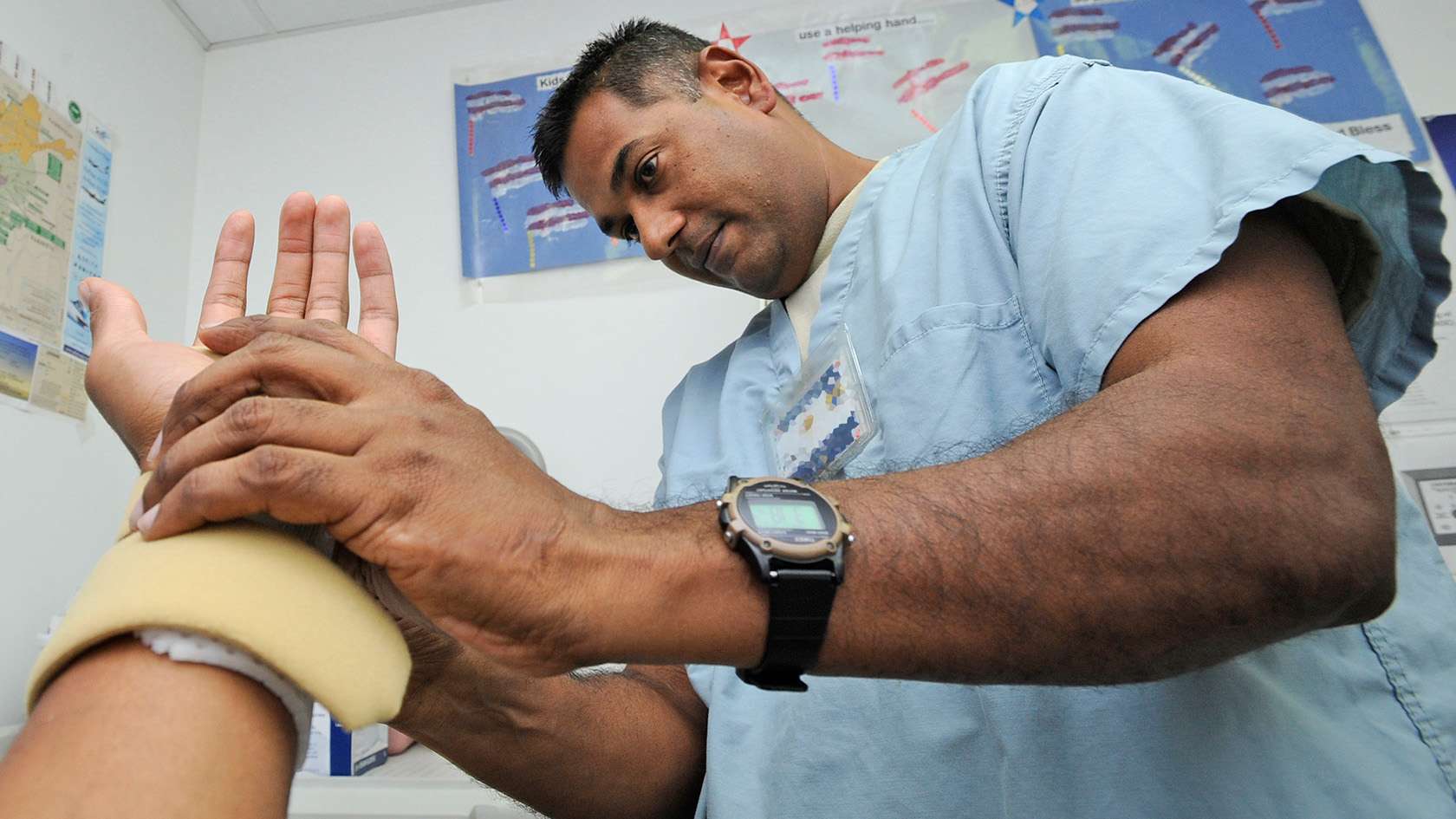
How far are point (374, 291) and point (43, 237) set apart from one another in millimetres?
819

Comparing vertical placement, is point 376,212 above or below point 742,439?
above

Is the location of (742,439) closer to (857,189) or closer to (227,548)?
(857,189)

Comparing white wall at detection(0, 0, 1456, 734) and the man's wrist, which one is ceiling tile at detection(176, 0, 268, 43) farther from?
the man's wrist

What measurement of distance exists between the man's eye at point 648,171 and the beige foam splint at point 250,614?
2.26ft

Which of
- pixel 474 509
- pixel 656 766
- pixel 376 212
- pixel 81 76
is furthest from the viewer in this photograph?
pixel 376 212

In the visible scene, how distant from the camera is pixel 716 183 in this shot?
0.95 metres

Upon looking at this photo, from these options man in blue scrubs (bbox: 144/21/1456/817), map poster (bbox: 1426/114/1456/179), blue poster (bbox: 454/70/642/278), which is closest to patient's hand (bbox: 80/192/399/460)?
man in blue scrubs (bbox: 144/21/1456/817)

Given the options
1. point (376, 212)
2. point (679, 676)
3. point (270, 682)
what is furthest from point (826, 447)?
point (376, 212)

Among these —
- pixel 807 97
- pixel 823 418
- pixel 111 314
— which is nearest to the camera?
pixel 111 314

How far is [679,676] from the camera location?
0.84 meters

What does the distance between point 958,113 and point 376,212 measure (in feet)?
3.64

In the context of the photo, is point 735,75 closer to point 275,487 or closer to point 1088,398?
point 1088,398

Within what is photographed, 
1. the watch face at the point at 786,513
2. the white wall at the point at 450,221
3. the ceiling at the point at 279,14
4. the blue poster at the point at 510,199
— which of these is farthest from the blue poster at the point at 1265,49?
the watch face at the point at 786,513

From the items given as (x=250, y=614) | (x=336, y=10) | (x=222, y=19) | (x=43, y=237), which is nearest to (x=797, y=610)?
(x=250, y=614)
